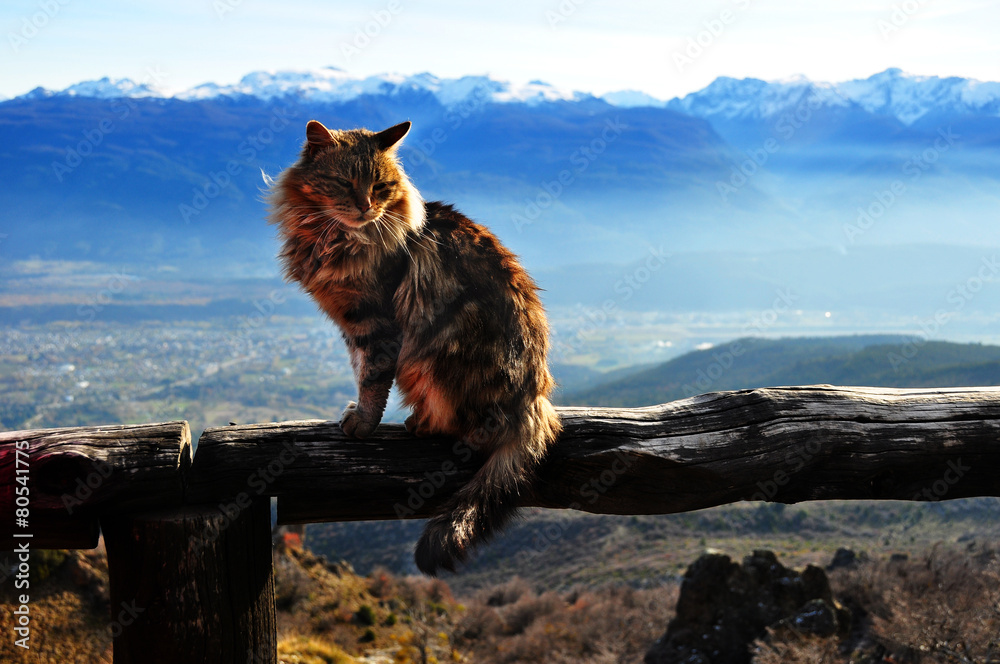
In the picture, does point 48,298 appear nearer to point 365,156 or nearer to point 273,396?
point 273,396

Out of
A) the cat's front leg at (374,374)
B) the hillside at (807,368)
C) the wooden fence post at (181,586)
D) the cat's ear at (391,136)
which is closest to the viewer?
the wooden fence post at (181,586)

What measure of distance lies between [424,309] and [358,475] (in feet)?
2.71

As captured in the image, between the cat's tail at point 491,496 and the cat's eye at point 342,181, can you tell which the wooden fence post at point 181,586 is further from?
the cat's eye at point 342,181

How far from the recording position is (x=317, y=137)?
3.22 m

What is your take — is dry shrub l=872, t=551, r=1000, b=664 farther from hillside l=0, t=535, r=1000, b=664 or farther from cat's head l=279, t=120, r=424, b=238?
cat's head l=279, t=120, r=424, b=238

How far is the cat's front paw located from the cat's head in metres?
0.86

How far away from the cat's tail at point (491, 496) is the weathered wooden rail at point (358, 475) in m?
0.09

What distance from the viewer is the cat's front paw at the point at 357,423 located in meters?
2.56

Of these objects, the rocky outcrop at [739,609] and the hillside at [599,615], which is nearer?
the hillside at [599,615]

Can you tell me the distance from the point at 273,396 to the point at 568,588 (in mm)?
87175

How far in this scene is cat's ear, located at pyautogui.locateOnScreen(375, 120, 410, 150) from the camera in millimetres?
3375

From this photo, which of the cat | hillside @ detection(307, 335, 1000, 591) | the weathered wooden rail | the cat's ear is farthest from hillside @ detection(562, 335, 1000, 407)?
the cat

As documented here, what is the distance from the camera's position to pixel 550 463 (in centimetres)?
260

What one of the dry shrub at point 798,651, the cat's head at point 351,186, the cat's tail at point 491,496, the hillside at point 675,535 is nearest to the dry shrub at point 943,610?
the dry shrub at point 798,651
